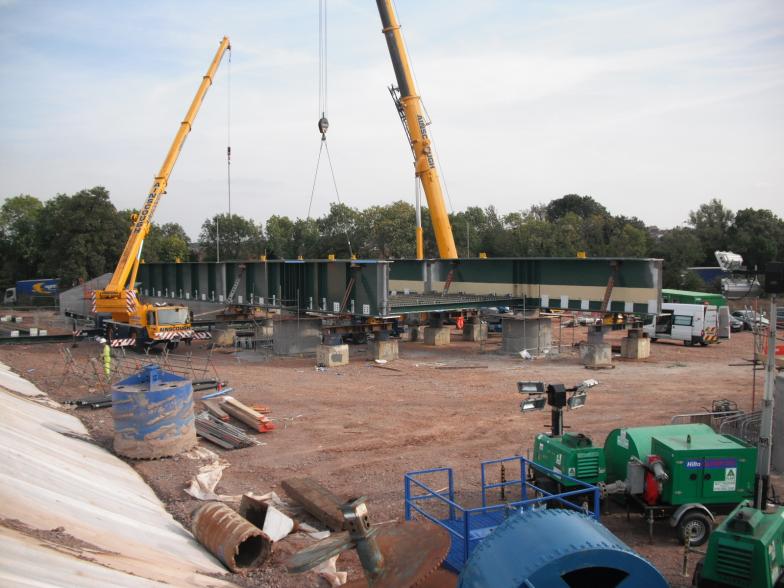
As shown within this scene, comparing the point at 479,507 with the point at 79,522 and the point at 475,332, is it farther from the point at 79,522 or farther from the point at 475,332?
the point at 475,332

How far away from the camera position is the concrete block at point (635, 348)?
85.6ft

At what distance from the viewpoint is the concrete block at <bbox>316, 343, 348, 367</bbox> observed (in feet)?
81.7

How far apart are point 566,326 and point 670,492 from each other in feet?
99.3

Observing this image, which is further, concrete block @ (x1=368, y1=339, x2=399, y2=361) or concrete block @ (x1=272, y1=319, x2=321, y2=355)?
concrete block @ (x1=272, y1=319, x2=321, y2=355)

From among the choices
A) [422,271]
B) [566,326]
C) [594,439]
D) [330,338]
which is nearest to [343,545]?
[594,439]

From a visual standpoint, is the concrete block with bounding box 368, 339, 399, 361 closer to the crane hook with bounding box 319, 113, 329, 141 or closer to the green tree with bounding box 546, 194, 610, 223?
the crane hook with bounding box 319, 113, 329, 141

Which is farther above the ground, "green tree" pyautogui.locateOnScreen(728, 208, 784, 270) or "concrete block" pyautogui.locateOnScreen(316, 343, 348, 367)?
"green tree" pyautogui.locateOnScreen(728, 208, 784, 270)

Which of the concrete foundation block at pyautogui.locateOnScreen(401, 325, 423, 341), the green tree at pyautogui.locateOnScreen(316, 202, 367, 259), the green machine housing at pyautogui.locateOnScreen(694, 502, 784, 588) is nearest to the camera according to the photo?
the green machine housing at pyautogui.locateOnScreen(694, 502, 784, 588)

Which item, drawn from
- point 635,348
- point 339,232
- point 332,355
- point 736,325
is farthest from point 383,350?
point 339,232

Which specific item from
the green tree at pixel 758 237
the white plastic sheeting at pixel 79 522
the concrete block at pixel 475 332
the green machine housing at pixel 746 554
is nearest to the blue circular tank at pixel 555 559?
the green machine housing at pixel 746 554

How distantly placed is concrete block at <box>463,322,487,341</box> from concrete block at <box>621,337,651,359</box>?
7990 mm

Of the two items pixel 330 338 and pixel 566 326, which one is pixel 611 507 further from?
pixel 566 326

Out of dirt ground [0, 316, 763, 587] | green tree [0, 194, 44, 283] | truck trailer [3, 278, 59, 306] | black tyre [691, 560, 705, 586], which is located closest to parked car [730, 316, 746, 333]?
dirt ground [0, 316, 763, 587]

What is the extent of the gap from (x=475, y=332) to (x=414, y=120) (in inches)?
429
